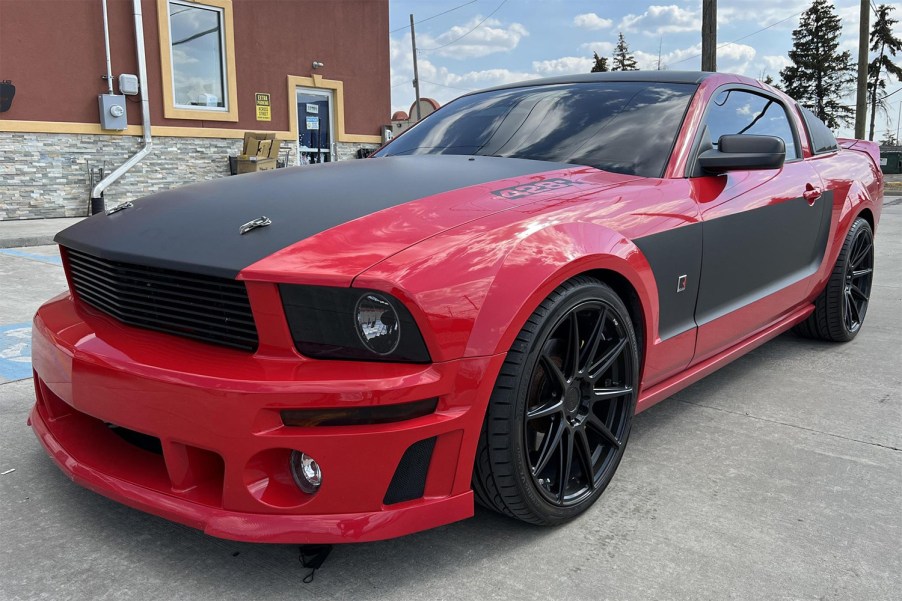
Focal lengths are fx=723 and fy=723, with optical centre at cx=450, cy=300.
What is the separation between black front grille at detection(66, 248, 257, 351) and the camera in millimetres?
1754

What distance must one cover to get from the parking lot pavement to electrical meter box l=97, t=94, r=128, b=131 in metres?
9.03

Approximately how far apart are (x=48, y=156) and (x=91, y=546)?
33.2ft

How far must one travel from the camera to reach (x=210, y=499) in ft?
5.57

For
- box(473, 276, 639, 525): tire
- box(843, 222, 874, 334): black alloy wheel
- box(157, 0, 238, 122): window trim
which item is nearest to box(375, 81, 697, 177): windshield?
box(473, 276, 639, 525): tire

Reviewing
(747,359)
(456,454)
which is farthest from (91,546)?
(747,359)

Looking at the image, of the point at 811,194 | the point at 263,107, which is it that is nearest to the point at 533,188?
the point at 811,194

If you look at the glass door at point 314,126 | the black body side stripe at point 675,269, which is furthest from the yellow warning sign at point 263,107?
the black body side stripe at point 675,269

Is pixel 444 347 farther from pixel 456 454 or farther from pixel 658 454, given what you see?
pixel 658 454

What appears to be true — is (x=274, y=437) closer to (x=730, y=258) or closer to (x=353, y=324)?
(x=353, y=324)

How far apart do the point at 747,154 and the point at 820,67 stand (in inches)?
2331

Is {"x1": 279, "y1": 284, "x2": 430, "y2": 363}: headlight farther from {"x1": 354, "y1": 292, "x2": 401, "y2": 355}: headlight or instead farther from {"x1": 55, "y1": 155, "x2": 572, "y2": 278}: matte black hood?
{"x1": 55, "y1": 155, "x2": 572, "y2": 278}: matte black hood

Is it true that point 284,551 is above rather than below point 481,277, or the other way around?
below

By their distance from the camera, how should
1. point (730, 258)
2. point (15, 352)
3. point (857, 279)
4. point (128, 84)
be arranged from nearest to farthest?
point (730, 258)
point (15, 352)
point (857, 279)
point (128, 84)

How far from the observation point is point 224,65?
12.2 meters
